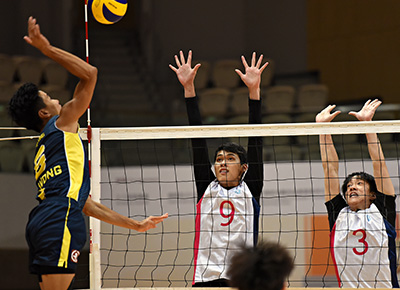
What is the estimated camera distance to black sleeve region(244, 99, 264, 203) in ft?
15.3

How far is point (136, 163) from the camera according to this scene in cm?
831

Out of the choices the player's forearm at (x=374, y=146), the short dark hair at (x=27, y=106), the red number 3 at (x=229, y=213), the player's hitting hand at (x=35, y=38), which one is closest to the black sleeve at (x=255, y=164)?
the red number 3 at (x=229, y=213)

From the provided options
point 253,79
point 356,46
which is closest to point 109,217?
point 253,79

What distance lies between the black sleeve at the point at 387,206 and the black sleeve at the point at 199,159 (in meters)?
1.28

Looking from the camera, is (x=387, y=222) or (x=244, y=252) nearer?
(x=244, y=252)

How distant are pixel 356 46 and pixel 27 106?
988cm

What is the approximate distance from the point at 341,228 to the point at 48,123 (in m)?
2.31

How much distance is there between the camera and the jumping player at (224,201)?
4.44 meters

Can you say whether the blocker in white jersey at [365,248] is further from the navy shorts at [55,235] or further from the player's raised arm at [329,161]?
the navy shorts at [55,235]

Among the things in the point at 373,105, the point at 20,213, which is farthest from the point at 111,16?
the point at 20,213

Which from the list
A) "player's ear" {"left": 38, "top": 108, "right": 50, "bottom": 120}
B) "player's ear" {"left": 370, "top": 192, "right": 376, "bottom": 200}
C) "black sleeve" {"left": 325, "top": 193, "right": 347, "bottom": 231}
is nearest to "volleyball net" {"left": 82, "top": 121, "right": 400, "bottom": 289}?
"black sleeve" {"left": 325, "top": 193, "right": 347, "bottom": 231}

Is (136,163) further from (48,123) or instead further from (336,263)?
(48,123)

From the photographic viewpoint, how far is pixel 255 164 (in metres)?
4.67

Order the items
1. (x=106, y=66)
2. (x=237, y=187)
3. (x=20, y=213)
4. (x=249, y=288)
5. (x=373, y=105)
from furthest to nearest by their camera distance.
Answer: (x=106, y=66), (x=20, y=213), (x=373, y=105), (x=237, y=187), (x=249, y=288)
